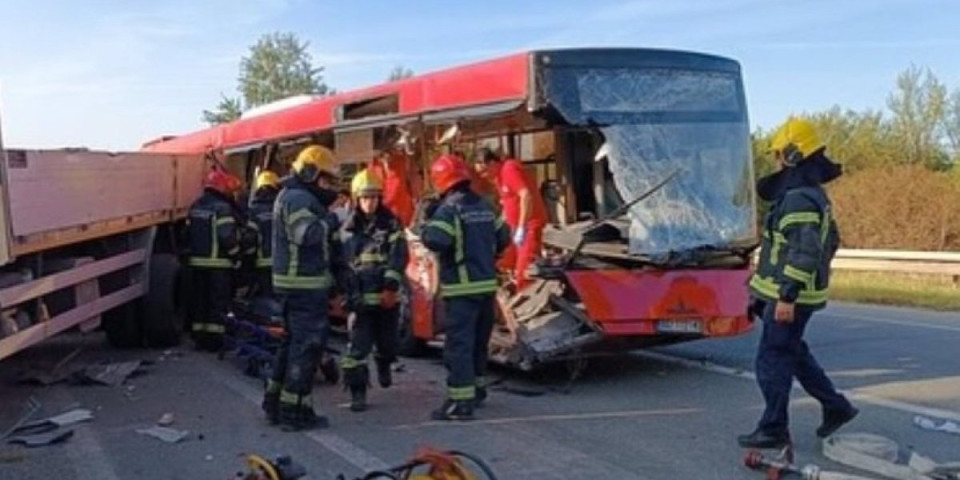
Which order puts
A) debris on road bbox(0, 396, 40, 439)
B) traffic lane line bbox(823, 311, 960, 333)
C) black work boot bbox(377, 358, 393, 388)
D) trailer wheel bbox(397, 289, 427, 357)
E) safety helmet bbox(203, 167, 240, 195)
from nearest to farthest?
debris on road bbox(0, 396, 40, 439) < black work boot bbox(377, 358, 393, 388) < trailer wheel bbox(397, 289, 427, 357) < safety helmet bbox(203, 167, 240, 195) < traffic lane line bbox(823, 311, 960, 333)

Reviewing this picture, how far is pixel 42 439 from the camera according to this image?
6.65 m

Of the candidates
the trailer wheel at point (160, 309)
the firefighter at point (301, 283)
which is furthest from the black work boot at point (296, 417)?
the trailer wheel at point (160, 309)

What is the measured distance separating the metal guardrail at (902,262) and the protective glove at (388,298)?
12.8 meters

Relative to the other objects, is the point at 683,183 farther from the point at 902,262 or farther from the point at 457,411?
the point at 902,262

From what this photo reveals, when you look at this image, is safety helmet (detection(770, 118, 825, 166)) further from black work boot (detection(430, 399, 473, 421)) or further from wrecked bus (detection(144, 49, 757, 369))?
black work boot (detection(430, 399, 473, 421))

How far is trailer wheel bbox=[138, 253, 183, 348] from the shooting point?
35.3ft

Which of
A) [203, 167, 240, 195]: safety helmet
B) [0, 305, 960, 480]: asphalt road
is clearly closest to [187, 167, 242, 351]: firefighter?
[203, 167, 240, 195]: safety helmet

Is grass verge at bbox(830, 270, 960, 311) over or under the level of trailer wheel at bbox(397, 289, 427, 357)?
under

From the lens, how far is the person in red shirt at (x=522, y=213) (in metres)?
8.72

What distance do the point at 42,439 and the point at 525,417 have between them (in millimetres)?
3093

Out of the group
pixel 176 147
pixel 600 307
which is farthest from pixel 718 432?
pixel 176 147

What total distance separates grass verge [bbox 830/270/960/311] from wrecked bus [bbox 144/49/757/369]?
7071 mm

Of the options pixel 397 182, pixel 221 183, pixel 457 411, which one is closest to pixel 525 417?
pixel 457 411

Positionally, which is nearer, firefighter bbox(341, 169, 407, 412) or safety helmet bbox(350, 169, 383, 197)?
firefighter bbox(341, 169, 407, 412)
